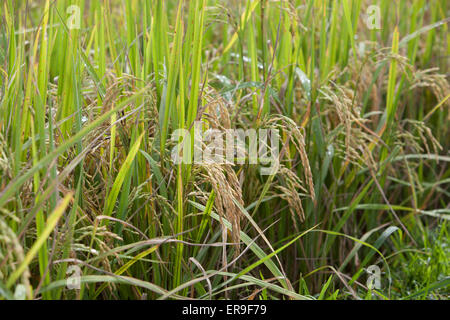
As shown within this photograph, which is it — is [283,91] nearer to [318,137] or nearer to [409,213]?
[318,137]

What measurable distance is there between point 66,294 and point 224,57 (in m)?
1.02

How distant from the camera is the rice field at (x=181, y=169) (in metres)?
1.07

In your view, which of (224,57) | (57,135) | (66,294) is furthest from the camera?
(224,57)

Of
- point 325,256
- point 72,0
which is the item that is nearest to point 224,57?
point 72,0

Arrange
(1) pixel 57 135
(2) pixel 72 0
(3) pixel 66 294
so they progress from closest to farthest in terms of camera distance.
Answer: (3) pixel 66 294 < (1) pixel 57 135 < (2) pixel 72 0

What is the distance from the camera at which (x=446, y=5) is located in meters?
2.62

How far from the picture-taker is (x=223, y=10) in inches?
60.7

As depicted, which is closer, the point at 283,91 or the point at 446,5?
the point at 283,91

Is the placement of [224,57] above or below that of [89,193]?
above

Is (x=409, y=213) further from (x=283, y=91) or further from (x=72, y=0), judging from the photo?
(x=72, y=0)

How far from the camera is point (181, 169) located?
1207 millimetres

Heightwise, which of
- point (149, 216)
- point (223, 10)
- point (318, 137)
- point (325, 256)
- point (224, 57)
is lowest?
point (325, 256)

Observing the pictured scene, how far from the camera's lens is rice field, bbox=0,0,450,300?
107 cm

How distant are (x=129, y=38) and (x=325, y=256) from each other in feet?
2.62
